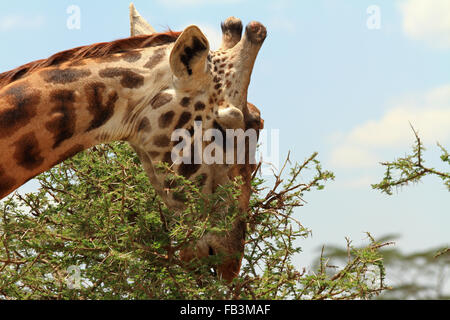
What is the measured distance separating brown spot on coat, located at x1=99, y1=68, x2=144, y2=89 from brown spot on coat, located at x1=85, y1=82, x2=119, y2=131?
105mm

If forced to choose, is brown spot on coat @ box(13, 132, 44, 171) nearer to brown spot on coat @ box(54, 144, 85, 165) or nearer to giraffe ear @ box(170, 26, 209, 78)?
brown spot on coat @ box(54, 144, 85, 165)

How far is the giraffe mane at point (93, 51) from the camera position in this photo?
15.2 feet

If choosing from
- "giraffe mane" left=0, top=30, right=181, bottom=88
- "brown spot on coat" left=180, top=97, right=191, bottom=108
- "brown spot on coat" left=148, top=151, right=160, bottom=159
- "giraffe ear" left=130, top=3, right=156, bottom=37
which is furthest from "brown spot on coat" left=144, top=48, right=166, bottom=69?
"giraffe ear" left=130, top=3, right=156, bottom=37

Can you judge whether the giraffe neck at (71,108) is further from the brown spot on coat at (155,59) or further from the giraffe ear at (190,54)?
the giraffe ear at (190,54)

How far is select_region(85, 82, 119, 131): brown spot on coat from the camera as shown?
456 centimetres

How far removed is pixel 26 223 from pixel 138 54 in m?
1.66

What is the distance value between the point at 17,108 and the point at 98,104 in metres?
0.57

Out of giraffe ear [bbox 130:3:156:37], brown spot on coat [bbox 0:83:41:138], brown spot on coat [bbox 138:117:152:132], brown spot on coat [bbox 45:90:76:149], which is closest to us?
brown spot on coat [bbox 0:83:41:138]

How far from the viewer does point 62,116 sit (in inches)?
175

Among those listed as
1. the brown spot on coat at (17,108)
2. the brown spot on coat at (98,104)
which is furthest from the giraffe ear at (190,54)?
the brown spot on coat at (17,108)

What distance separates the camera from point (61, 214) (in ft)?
19.6

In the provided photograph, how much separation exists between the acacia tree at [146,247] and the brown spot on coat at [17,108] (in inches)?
33.1

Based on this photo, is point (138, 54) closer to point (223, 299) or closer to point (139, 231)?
point (139, 231)
